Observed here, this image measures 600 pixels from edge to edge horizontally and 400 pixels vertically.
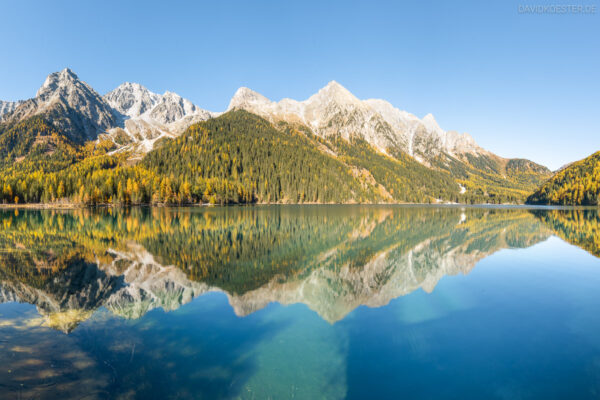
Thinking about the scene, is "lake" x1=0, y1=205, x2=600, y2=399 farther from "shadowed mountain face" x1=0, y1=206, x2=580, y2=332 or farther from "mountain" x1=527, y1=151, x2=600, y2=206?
"mountain" x1=527, y1=151, x2=600, y2=206

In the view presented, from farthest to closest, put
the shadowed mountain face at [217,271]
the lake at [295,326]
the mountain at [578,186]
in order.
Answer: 1. the mountain at [578,186]
2. the shadowed mountain face at [217,271]
3. the lake at [295,326]

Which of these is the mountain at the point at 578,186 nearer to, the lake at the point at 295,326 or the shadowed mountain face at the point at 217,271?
the shadowed mountain face at the point at 217,271

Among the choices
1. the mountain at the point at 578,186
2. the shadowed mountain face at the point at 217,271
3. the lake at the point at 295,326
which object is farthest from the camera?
the mountain at the point at 578,186

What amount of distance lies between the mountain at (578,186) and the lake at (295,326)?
18172cm

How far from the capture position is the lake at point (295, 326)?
7730 millimetres

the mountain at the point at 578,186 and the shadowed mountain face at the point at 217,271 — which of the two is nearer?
the shadowed mountain face at the point at 217,271

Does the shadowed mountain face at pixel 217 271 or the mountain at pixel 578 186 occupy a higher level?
the mountain at pixel 578 186

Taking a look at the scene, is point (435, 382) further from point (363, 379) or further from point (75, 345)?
point (75, 345)

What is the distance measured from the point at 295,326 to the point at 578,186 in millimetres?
213598

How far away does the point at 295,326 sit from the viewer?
38.4ft

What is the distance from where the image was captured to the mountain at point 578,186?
498ft

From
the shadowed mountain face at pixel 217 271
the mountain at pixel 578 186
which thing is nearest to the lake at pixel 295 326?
the shadowed mountain face at pixel 217 271

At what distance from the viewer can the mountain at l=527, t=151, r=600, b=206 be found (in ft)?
498

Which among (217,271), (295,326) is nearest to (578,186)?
(217,271)
